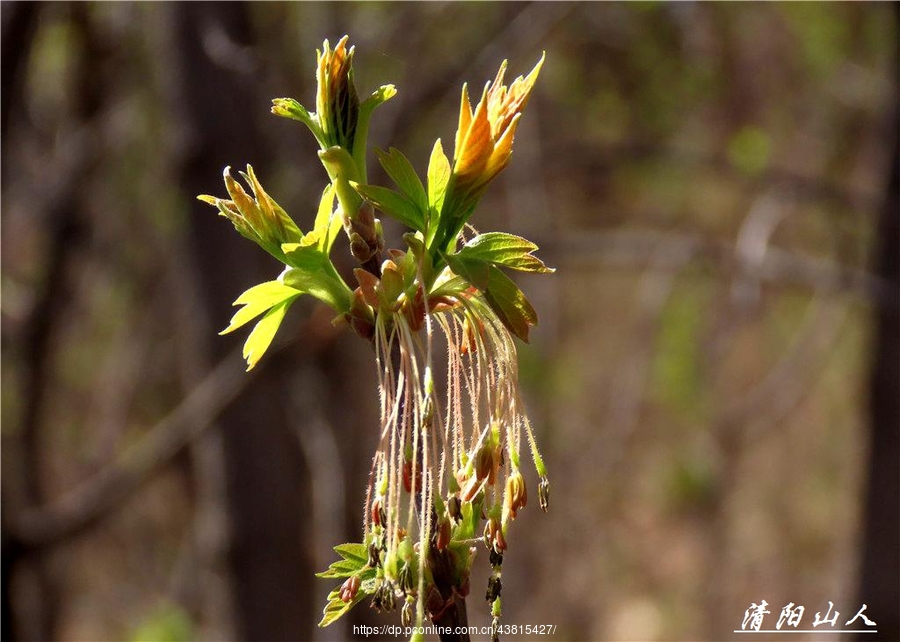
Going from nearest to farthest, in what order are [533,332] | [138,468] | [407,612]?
1. [407,612]
2. [138,468]
3. [533,332]

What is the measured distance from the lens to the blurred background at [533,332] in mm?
2240

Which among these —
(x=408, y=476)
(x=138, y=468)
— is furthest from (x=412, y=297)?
(x=138, y=468)

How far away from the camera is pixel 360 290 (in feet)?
1.91

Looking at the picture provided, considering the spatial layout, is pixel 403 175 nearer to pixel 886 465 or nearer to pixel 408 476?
pixel 408 476

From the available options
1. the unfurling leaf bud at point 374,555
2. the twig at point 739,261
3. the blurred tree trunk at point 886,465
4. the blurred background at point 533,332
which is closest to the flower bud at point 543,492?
the unfurling leaf bud at point 374,555

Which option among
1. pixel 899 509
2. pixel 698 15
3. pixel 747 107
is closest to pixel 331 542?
pixel 899 509

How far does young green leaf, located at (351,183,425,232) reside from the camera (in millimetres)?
542

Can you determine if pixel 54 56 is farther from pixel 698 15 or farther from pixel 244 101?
pixel 698 15

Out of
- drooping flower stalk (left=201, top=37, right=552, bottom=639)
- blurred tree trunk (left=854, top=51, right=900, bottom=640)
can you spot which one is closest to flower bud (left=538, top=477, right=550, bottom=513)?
drooping flower stalk (left=201, top=37, right=552, bottom=639)

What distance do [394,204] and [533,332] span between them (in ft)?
9.93

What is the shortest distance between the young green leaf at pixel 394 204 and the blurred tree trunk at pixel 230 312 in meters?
1.59

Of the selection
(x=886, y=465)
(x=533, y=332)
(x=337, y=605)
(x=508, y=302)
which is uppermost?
(x=533, y=332)

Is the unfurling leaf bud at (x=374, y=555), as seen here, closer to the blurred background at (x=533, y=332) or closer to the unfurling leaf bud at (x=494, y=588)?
the unfurling leaf bud at (x=494, y=588)

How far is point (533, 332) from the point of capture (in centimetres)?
357
